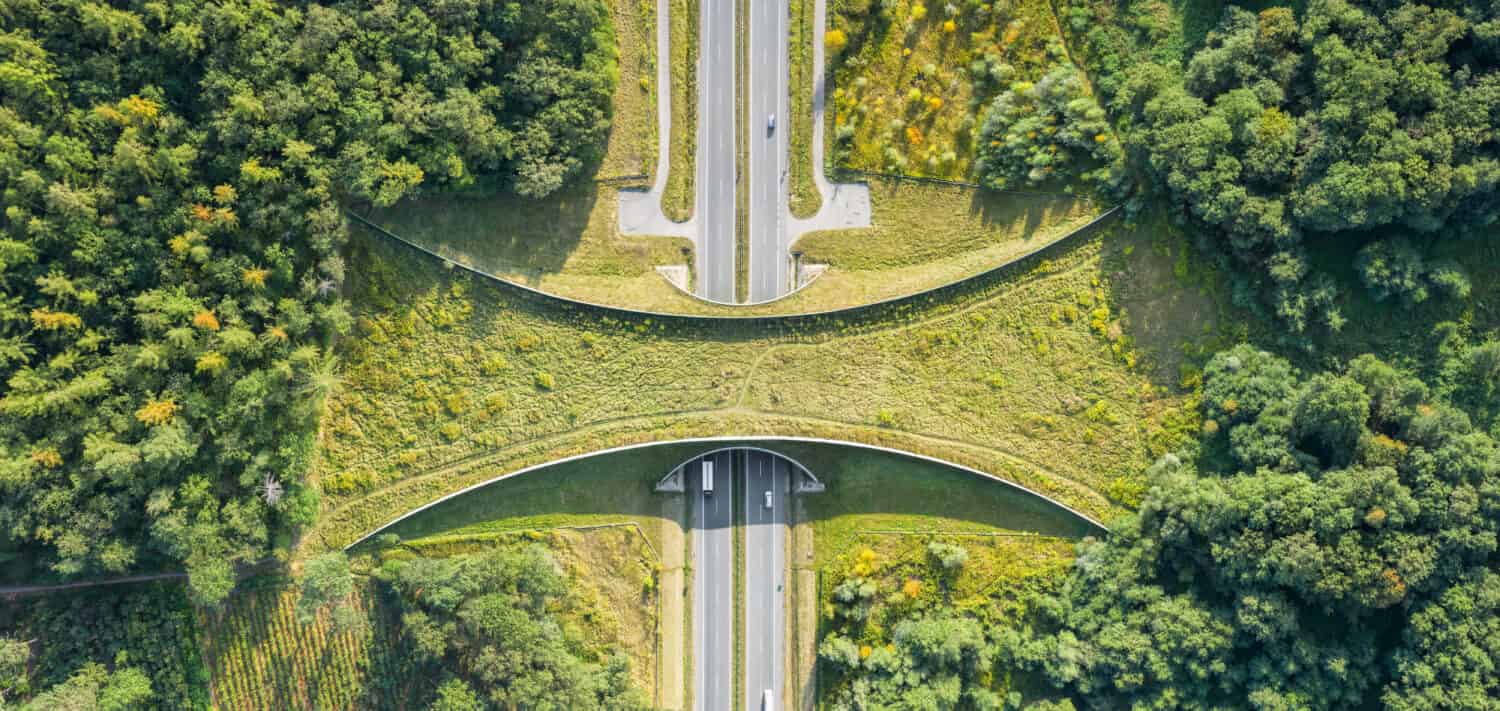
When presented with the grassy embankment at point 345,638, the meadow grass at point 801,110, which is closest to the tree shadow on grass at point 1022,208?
the meadow grass at point 801,110

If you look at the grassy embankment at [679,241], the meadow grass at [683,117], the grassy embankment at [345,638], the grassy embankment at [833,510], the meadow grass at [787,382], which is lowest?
the grassy embankment at [345,638]

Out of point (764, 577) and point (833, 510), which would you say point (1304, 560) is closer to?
point (833, 510)

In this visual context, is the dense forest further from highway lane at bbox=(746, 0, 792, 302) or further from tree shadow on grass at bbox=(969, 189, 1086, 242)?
tree shadow on grass at bbox=(969, 189, 1086, 242)

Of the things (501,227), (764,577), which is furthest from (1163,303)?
(501,227)

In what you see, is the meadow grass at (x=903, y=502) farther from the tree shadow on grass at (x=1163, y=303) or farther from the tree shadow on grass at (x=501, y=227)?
the tree shadow on grass at (x=501, y=227)

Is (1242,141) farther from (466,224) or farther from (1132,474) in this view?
(466,224)

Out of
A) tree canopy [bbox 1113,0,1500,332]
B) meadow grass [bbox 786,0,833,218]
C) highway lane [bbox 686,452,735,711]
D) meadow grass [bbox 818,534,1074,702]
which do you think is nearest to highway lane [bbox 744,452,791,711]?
highway lane [bbox 686,452,735,711]

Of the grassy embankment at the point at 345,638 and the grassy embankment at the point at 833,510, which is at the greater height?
the grassy embankment at the point at 833,510
